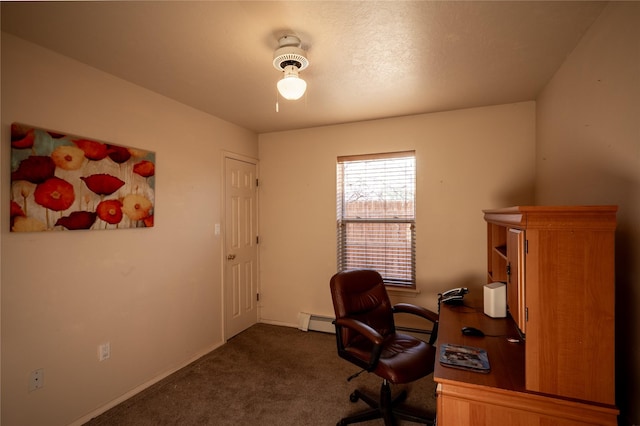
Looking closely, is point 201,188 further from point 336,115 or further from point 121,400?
point 121,400

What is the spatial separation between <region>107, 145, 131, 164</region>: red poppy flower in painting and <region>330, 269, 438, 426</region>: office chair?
1905 mm

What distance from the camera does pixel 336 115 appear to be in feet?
10.5

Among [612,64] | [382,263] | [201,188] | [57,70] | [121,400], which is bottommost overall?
[121,400]

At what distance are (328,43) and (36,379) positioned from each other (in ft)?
9.08

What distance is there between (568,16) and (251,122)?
2.86 m

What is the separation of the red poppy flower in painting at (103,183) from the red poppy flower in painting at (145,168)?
0.57 ft

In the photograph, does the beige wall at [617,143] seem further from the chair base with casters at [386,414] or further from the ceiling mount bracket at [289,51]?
the ceiling mount bracket at [289,51]

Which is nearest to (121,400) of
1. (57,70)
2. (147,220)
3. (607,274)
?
(147,220)

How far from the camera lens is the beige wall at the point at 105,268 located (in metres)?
1.73

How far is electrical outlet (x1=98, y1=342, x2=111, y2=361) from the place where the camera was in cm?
214

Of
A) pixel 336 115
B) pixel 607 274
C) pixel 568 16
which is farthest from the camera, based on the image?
pixel 336 115

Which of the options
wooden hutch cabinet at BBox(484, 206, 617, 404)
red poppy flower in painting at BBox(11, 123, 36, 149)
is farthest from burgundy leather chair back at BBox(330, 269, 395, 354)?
red poppy flower in painting at BBox(11, 123, 36, 149)

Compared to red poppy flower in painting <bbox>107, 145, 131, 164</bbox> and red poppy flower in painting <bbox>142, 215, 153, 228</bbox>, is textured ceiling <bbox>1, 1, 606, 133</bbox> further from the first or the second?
red poppy flower in painting <bbox>142, 215, 153, 228</bbox>

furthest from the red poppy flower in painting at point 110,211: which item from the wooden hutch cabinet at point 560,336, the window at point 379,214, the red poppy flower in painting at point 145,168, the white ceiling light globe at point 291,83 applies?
the wooden hutch cabinet at point 560,336
